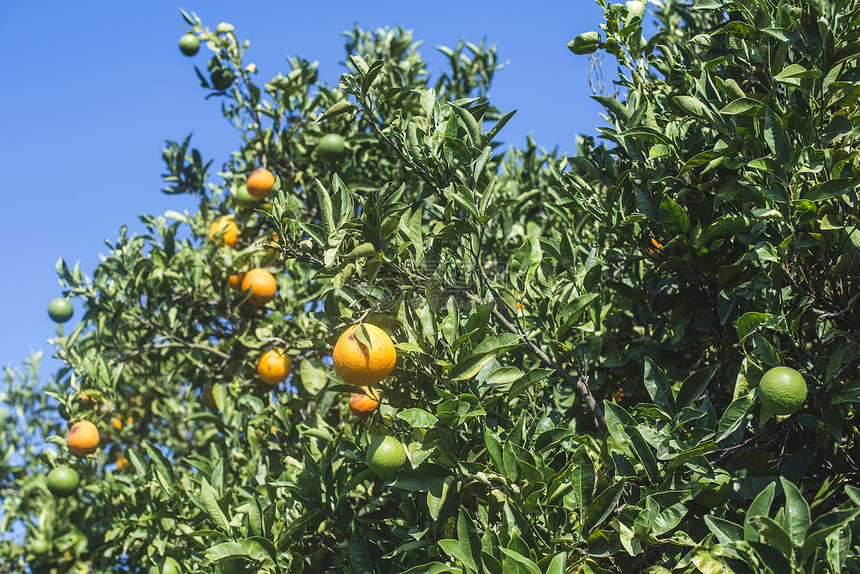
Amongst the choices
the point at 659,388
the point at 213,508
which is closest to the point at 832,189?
the point at 659,388

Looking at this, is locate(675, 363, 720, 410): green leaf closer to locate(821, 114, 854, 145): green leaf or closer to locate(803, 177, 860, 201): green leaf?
locate(803, 177, 860, 201): green leaf

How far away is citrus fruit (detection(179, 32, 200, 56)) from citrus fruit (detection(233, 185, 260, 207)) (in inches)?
36.8

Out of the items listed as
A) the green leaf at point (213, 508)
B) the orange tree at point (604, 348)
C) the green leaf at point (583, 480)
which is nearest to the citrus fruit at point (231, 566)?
the orange tree at point (604, 348)

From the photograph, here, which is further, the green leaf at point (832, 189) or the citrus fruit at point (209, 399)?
the citrus fruit at point (209, 399)

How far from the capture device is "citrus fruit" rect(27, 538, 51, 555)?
3.88 m

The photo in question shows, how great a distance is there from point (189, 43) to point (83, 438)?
7.67 feet

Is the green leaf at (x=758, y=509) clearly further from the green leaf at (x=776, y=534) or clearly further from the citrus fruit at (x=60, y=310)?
the citrus fruit at (x=60, y=310)

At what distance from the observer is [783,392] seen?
162 centimetres

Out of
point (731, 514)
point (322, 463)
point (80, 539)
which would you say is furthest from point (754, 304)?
point (80, 539)

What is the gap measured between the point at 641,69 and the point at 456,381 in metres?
1.40

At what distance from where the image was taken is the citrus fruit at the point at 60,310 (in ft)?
12.9

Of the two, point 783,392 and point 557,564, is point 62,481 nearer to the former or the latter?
point 557,564

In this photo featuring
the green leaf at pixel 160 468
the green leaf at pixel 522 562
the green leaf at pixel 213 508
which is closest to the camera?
the green leaf at pixel 522 562

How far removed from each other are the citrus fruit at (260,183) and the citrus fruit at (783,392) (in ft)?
9.02
